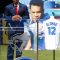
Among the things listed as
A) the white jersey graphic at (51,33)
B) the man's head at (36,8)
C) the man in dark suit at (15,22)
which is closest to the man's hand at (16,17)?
the man in dark suit at (15,22)

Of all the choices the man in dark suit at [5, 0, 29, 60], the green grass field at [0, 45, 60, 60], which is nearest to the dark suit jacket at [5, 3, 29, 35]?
the man in dark suit at [5, 0, 29, 60]

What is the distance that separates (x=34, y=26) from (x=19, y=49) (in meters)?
0.54

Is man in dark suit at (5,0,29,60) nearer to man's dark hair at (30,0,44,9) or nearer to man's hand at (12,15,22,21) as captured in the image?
man's hand at (12,15,22,21)

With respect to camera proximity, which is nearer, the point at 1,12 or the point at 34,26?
the point at 34,26

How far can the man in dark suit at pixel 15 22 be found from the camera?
291 inches

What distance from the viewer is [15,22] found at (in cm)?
739

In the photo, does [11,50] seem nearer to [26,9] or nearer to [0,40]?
[0,40]

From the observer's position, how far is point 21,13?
24.8ft

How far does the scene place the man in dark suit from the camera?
7.38 meters

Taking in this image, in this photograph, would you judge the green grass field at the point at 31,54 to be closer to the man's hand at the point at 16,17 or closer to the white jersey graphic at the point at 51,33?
the white jersey graphic at the point at 51,33

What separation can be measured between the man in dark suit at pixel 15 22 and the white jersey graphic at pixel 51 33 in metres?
0.44

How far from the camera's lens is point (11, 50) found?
24.4 ft

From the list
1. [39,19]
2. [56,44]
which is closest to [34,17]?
[39,19]

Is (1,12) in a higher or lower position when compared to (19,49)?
higher
